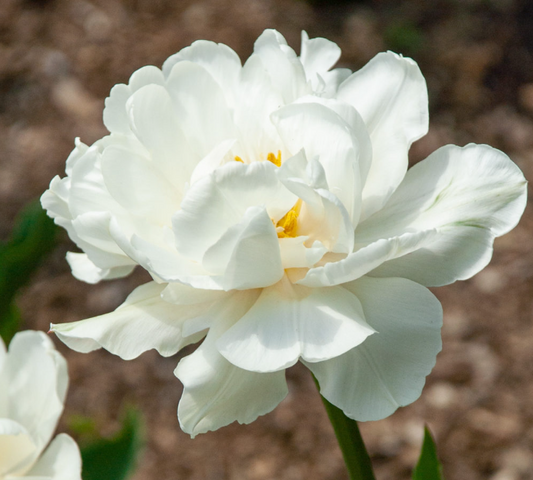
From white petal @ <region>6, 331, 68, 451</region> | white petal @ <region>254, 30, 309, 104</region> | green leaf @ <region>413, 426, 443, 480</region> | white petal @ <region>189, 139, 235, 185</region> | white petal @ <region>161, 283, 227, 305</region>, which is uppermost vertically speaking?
white petal @ <region>254, 30, 309, 104</region>

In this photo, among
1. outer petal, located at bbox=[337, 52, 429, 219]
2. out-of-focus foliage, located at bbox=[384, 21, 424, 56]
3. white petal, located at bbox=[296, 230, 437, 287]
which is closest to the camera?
white petal, located at bbox=[296, 230, 437, 287]

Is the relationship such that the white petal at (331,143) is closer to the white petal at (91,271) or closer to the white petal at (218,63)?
the white petal at (218,63)

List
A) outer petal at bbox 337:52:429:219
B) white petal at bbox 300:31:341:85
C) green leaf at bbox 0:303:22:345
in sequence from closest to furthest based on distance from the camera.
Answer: outer petal at bbox 337:52:429:219
white petal at bbox 300:31:341:85
green leaf at bbox 0:303:22:345

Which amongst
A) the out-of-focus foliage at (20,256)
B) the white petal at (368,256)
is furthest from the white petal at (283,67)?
the out-of-focus foliage at (20,256)

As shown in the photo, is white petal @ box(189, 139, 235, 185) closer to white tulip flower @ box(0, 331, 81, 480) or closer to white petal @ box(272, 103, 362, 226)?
white petal @ box(272, 103, 362, 226)

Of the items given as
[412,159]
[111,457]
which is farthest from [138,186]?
[412,159]

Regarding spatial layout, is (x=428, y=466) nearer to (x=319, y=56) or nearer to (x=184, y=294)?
(x=184, y=294)

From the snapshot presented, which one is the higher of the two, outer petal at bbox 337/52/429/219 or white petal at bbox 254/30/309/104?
white petal at bbox 254/30/309/104

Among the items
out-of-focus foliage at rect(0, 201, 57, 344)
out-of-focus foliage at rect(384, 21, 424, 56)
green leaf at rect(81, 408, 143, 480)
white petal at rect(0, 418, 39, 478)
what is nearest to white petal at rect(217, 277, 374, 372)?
white petal at rect(0, 418, 39, 478)
